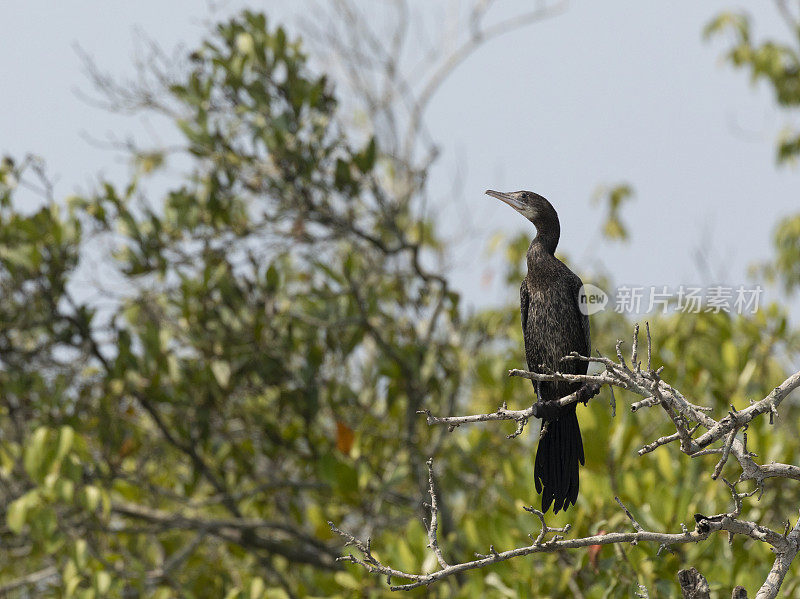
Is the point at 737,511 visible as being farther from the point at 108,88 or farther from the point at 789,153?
the point at 789,153

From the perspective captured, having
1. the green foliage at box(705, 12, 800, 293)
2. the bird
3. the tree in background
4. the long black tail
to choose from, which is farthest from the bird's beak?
the green foliage at box(705, 12, 800, 293)

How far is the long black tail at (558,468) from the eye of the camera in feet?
4.33

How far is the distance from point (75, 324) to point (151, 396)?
26.4 inches

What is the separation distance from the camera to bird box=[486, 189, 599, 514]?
131 centimetres

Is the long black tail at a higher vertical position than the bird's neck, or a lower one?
lower

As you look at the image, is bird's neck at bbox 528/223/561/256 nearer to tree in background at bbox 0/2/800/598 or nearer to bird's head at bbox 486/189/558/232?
bird's head at bbox 486/189/558/232

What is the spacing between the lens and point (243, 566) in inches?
228

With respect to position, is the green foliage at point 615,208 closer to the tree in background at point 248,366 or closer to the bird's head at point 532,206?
the tree in background at point 248,366

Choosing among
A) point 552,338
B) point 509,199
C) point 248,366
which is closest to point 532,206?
point 509,199

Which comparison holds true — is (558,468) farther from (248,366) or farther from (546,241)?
(248,366)

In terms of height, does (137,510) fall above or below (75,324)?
below

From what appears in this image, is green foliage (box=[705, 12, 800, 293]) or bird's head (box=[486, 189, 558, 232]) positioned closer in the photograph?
bird's head (box=[486, 189, 558, 232])

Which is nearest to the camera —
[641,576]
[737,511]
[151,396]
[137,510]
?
[737,511]

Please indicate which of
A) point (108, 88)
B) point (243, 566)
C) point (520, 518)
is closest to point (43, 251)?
→ point (108, 88)
